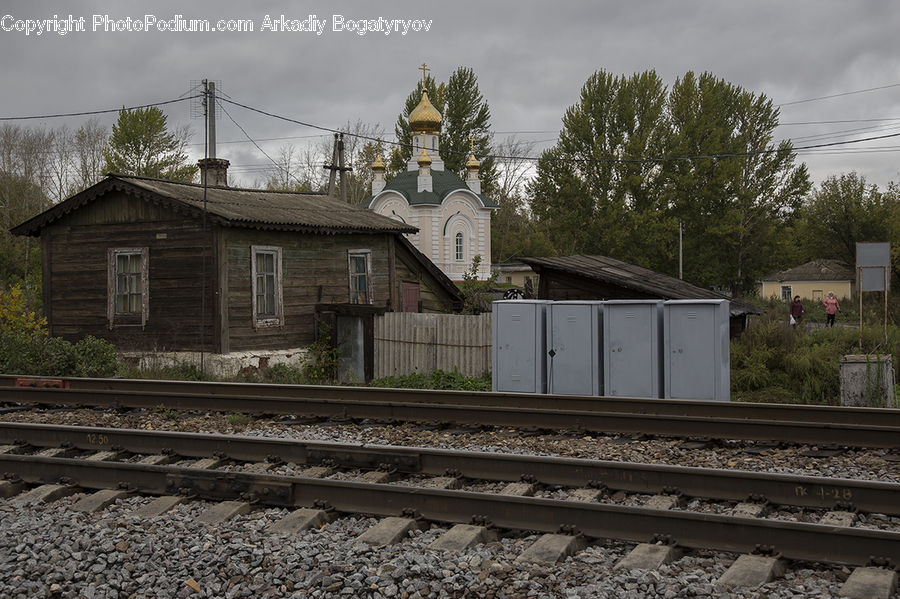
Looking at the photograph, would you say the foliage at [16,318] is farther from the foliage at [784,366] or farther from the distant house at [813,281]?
the distant house at [813,281]

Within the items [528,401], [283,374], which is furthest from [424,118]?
[528,401]

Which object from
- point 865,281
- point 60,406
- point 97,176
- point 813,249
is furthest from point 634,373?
point 813,249

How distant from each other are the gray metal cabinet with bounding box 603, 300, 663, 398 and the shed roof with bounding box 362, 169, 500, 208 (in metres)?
46.0

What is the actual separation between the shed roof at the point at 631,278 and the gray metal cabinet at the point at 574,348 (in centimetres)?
362

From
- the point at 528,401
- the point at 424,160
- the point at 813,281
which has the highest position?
the point at 424,160

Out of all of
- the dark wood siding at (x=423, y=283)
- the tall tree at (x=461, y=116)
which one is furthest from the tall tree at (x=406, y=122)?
the dark wood siding at (x=423, y=283)

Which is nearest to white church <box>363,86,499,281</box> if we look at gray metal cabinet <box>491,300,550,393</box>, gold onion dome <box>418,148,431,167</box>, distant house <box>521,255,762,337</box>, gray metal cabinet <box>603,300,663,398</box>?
gold onion dome <box>418,148,431,167</box>

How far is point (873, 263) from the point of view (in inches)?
574

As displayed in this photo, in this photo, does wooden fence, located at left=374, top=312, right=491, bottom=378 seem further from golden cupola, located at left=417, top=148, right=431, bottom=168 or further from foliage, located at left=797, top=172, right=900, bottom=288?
foliage, located at left=797, top=172, right=900, bottom=288

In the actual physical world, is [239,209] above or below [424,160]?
below

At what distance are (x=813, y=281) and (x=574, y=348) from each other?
65.9 m

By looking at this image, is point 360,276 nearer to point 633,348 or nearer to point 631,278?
point 631,278

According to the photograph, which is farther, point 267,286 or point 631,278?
point 267,286

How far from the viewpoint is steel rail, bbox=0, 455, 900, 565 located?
18.4ft
